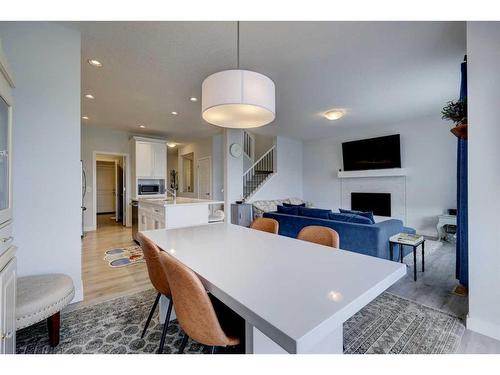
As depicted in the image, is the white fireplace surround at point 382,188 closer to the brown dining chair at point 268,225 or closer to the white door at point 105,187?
the brown dining chair at point 268,225

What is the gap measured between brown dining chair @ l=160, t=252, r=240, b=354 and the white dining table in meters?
0.07

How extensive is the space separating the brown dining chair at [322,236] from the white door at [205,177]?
5246 mm

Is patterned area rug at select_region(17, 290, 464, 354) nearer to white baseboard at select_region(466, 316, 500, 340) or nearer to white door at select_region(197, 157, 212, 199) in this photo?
white baseboard at select_region(466, 316, 500, 340)

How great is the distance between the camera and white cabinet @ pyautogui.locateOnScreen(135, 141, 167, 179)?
5938 mm

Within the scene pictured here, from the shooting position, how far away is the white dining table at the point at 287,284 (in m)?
0.70

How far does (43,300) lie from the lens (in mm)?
1500

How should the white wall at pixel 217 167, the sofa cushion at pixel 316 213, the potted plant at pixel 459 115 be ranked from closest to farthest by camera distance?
the potted plant at pixel 459 115 < the sofa cushion at pixel 316 213 < the white wall at pixel 217 167

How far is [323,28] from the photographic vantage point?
209 centimetres

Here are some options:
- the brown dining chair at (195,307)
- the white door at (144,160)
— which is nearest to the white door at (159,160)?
the white door at (144,160)

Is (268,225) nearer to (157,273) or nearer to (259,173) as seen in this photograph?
Result: (157,273)

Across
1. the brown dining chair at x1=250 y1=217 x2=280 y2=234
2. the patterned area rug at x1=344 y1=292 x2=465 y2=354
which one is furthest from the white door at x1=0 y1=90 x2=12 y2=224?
the patterned area rug at x1=344 y1=292 x2=465 y2=354
